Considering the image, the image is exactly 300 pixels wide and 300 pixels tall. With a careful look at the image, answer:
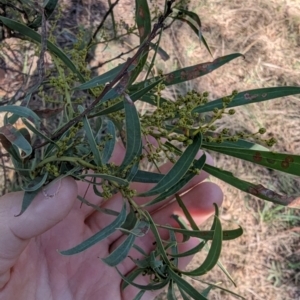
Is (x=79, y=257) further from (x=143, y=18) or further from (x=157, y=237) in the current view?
(x=143, y=18)

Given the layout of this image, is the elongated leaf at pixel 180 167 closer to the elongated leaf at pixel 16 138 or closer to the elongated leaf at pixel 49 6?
the elongated leaf at pixel 16 138

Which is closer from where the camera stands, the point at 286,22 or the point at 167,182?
the point at 167,182

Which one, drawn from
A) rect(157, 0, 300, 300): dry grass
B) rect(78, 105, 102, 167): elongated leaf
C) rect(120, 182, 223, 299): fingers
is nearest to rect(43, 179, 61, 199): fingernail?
rect(78, 105, 102, 167): elongated leaf

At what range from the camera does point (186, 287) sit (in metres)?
0.71

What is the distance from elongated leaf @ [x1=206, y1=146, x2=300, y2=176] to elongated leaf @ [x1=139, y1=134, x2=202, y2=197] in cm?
6

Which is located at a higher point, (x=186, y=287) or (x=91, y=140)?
(x=91, y=140)

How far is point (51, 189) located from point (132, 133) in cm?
20

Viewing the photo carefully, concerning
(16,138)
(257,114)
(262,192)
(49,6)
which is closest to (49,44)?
(49,6)

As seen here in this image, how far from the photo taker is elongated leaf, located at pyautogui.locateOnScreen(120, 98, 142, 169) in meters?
0.55

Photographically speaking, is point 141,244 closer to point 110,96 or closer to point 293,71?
point 110,96

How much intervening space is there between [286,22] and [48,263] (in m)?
1.53

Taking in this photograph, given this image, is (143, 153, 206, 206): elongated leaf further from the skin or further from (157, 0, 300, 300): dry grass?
(157, 0, 300, 300): dry grass

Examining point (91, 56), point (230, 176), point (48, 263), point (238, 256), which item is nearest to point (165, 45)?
point (91, 56)

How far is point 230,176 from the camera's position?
670mm
